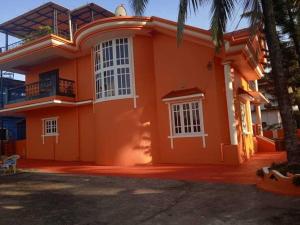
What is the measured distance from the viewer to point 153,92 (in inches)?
569

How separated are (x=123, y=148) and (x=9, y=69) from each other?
34.4 feet

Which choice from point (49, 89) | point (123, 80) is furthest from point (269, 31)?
point (49, 89)

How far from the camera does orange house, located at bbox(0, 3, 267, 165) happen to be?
12.9 metres

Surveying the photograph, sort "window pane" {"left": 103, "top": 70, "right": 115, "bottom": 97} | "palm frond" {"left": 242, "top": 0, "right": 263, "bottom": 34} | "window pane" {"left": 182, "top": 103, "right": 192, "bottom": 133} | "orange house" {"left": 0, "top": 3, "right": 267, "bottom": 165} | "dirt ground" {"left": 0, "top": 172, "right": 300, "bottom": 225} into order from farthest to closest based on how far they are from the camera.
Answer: "window pane" {"left": 103, "top": 70, "right": 115, "bottom": 97} < "window pane" {"left": 182, "top": 103, "right": 192, "bottom": 133} < "orange house" {"left": 0, "top": 3, "right": 267, "bottom": 165} < "palm frond" {"left": 242, "top": 0, "right": 263, "bottom": 34} < "dirt ground" {"left": 0, "top": 172, "right": 300, "bottom": 225}

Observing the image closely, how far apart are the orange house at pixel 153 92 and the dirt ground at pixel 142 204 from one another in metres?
3.95

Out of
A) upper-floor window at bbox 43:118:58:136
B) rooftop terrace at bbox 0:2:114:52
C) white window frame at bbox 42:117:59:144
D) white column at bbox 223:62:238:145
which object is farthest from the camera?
rooftop terrace at bbox 0:2:114:52

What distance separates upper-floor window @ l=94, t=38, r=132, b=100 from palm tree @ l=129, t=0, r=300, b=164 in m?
4.72

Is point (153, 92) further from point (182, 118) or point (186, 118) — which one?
point (186, 118)

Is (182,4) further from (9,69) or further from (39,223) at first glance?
(9,69)

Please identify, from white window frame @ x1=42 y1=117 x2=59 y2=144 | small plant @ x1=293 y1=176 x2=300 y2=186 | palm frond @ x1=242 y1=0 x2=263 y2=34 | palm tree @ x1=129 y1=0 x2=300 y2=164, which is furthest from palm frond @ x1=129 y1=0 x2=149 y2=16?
white window frame @ x1=42 y1=117 x2=59 y2=144

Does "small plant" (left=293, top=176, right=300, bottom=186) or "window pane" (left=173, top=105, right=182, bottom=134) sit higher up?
"window pane" (left=173, top=105, right=182, bottom=134)

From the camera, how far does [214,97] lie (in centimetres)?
1284

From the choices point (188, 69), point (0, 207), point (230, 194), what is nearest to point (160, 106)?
point (188, 69)

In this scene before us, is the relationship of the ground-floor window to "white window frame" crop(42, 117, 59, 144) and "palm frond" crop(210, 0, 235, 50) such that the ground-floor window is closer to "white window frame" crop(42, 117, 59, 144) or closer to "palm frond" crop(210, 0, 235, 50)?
"palm frond" crop(210, 0, 235, 50)
